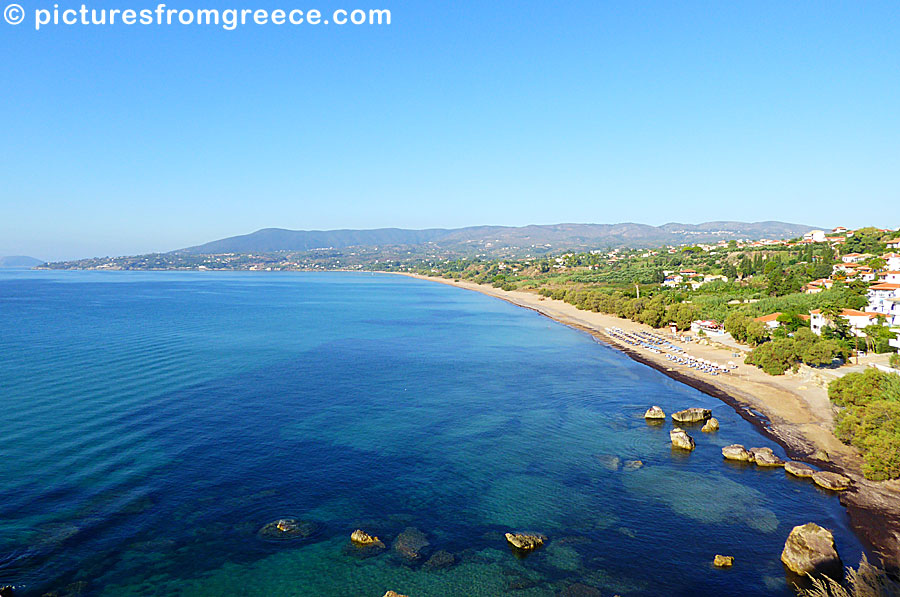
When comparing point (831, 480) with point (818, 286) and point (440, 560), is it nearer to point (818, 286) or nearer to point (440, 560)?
point (440, 560)

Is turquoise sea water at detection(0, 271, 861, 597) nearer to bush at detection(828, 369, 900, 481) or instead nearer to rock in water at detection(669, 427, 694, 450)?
rock in water at detection(669, 427, 694, 450)

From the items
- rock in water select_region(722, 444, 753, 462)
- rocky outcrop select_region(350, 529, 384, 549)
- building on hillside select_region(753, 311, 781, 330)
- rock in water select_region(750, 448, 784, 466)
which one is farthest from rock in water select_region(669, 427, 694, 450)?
building on hillside select_region(753, 311, 781, 330)

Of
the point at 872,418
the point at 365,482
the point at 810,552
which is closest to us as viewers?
the point at 810,552

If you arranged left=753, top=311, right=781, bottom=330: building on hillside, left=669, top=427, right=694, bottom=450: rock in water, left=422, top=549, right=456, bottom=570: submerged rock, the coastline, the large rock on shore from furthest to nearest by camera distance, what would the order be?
1. left=753, top=311, right=781, bottom=330: building on hillside
2. the large rock on shore
3. left=669, top=427, right=694, bottom=450: rock in water
4. the coastline
5. left=422, top=549, right=456, bottom=570: submerged rock

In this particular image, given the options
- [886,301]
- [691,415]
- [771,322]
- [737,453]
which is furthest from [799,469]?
[886,301]

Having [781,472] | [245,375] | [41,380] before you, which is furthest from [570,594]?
[41,380]

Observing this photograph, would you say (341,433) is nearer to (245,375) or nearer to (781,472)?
(245,375)

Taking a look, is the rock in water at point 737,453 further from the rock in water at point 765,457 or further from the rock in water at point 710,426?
the rock in water at point 710,426
